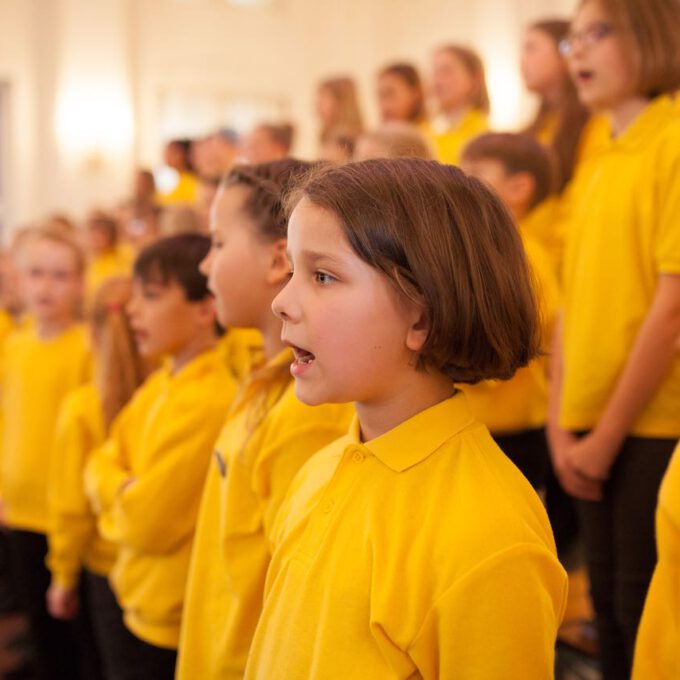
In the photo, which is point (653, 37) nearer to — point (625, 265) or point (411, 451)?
point (625, 265)

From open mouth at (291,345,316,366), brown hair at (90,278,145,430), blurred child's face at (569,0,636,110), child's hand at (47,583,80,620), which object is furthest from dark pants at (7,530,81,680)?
blurred child's face at (569,0,636,110)

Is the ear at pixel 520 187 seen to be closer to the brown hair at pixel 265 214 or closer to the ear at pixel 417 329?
the brown hair at pixel 265 214

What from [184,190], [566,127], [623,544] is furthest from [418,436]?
[184,190]

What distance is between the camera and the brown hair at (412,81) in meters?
3.90

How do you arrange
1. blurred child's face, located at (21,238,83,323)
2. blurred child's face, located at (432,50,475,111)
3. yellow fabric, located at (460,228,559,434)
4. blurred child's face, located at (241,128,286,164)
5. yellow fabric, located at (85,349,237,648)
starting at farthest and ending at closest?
1. blurred child's face, located at (241,128,286,164)
2. blurred child's face, located at (432,50,475,111)
3. blurred child's face, located at (21,238,83,323)
4. yellow fabric, located at (460,228,559,434)
5. yellow fabric, located at (85,349,237,648)

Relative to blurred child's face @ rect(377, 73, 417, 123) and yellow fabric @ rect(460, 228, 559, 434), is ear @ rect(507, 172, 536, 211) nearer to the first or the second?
yellow fabric @ rect(460, 228, 559, 434)

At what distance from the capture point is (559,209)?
9.47 feet

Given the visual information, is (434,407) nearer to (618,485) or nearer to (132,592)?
(618,485)

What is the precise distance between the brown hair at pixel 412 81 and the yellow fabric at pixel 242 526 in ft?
Result: 8.63

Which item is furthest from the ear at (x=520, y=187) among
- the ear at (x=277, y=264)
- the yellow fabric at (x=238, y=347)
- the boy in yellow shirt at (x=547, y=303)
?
the ear at (x=277, y=264)

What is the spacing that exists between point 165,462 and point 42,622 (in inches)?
54.8

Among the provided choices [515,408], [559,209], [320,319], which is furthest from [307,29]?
[320,319]

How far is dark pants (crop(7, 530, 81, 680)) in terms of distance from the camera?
9.67 ft

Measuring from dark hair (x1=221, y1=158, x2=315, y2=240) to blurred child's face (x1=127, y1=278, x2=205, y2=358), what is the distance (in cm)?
50
